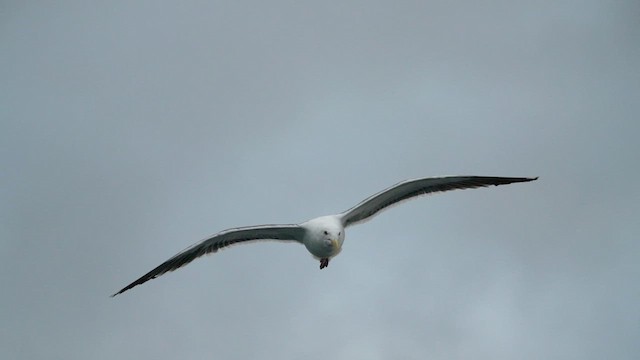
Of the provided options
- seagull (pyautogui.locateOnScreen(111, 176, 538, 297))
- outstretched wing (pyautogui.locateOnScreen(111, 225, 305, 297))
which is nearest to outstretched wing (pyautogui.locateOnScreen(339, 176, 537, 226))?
seagull (pyautogui.locateOnScreen(111, 176, 538, 297))

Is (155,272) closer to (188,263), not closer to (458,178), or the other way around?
(188,263)

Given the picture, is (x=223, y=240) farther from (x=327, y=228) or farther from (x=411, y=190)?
(x=411, y=190)

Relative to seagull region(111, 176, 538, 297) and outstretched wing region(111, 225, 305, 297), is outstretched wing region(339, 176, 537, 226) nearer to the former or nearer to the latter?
seagull region(111, 176, 538, 297)

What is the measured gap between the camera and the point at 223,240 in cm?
2403

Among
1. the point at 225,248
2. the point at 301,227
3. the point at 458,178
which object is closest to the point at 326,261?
the point at 301,227

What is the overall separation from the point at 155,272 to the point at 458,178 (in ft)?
32.7

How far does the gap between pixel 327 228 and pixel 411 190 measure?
304 cm

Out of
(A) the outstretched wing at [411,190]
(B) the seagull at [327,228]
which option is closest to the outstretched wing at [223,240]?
(B) the seagull at [327,228]

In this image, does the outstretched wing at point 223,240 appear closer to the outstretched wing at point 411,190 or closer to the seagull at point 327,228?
the seagull at point 327,228

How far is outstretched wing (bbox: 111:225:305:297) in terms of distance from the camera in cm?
2342

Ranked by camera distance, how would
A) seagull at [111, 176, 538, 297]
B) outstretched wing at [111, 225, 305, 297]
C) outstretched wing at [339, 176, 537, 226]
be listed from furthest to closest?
outstretched wing at [111, 225, 305, 297], outstretched wing at [339, 176, 537, 226], seagull at [111, 176, 538, 297]

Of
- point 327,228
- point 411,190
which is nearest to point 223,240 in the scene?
point 327,228

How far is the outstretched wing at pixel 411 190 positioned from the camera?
22.9 meters

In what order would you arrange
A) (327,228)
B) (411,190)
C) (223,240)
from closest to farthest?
1. (327,228)
2. (411,190)
3. (223,240)
